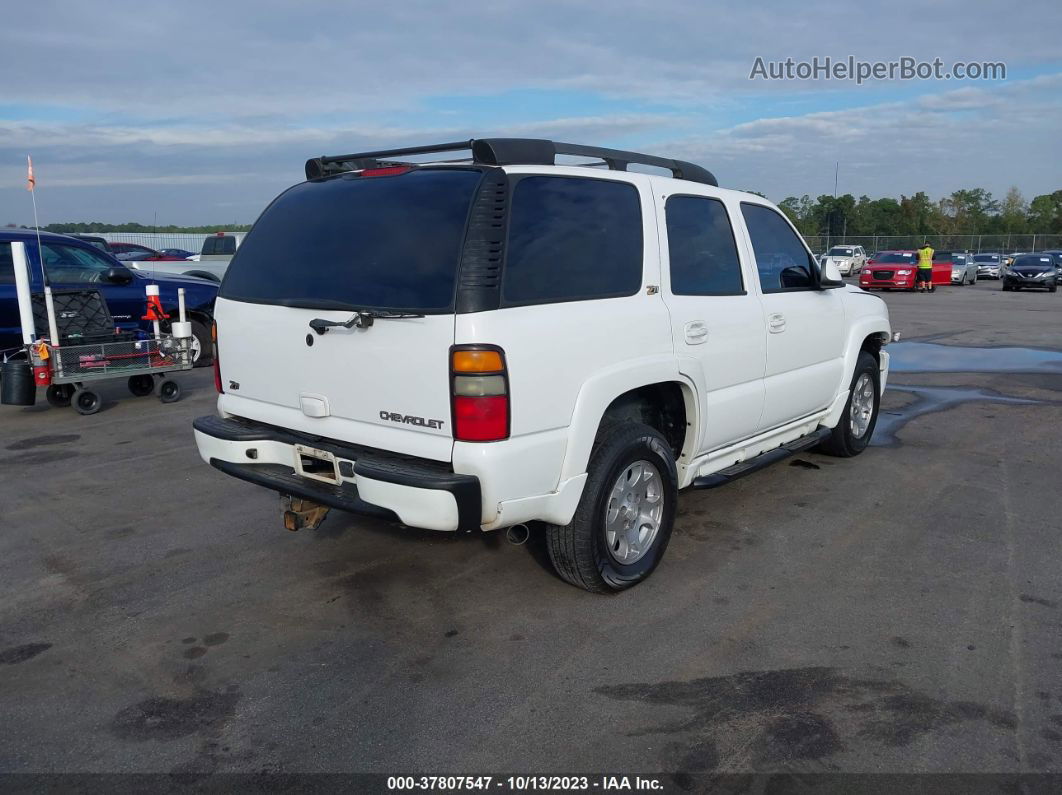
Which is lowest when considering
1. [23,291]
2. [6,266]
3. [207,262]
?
[23,291]

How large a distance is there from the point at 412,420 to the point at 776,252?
10.2 ft

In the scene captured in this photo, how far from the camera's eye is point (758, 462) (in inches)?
212

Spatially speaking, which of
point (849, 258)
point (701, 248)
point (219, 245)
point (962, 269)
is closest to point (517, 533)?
point (701, 248)

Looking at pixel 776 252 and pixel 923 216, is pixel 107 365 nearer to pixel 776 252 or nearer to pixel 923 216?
pixel 776 252

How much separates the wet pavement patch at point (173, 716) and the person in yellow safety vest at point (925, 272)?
106ft

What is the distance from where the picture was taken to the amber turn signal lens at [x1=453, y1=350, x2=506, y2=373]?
3482mm

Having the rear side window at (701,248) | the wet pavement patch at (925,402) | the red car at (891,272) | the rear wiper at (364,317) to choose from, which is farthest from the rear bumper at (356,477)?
the red car at (891,272)

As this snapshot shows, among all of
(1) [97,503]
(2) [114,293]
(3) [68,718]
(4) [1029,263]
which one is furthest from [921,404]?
(4) [1029,263]

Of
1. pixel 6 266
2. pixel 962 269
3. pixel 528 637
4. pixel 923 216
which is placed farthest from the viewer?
pixel 923 216

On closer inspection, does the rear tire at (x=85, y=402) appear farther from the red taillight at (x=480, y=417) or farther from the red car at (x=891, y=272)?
the red car at (x=891, y=272)

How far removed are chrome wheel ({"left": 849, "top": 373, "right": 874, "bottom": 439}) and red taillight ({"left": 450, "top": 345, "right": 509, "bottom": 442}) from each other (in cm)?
415

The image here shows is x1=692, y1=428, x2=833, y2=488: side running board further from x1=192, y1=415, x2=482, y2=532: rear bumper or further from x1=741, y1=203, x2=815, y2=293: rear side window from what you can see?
x1=192, y1=415, x2=482, y2=532: rear bumper

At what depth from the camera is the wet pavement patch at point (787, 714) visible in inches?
120

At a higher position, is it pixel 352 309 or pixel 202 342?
pixel 352 309
